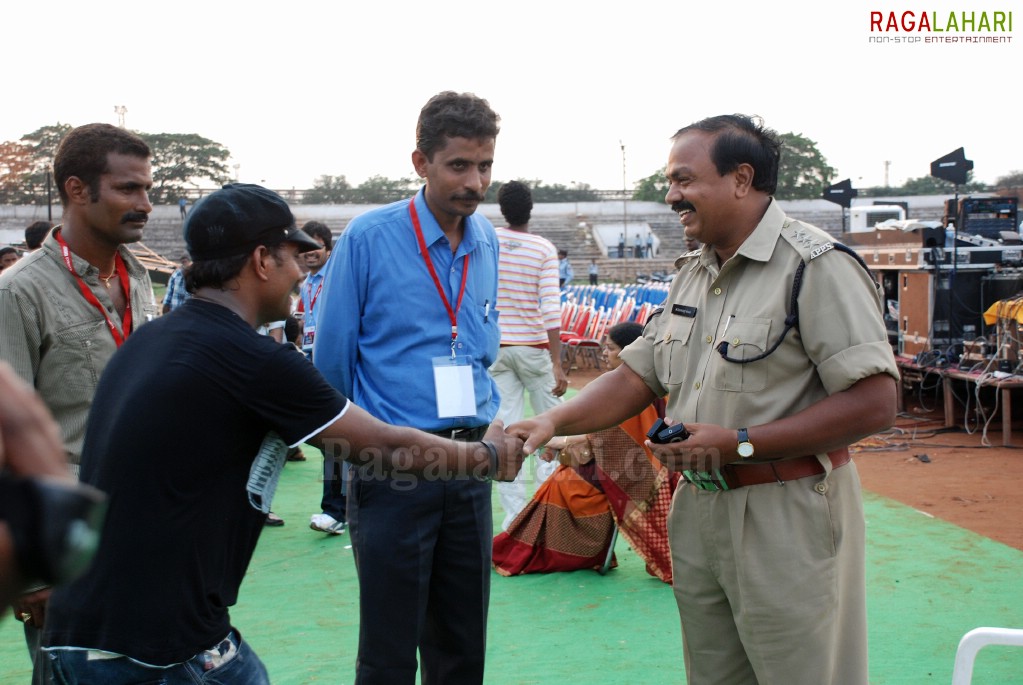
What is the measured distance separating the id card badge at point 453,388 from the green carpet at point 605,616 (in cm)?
164

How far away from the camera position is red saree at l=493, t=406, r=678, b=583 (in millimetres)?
5496

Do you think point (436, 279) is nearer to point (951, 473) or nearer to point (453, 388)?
point (453, 388)

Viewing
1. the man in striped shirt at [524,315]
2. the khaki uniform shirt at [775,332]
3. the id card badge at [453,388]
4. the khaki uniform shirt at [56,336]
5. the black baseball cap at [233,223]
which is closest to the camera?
the black baseball cap at [233,223]

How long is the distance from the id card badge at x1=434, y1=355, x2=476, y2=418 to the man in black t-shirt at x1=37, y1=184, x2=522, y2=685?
72cm

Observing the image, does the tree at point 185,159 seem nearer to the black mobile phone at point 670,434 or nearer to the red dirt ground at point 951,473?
the red dirt ground at point 951,473

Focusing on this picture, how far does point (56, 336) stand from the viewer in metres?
2.98

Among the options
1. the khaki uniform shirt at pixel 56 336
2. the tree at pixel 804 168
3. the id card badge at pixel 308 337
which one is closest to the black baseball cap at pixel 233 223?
the khaki uniform shirt at pixel 56 336

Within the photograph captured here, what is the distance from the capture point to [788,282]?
2.61m

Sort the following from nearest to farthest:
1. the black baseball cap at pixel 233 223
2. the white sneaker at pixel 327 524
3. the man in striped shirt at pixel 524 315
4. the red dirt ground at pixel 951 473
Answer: the black baseball cap at pixel 233 223 → the man in striped shirt at pixel 524 315 → the white sneaker at pixel 327 524 → the red dirt ground at pixel 951 473

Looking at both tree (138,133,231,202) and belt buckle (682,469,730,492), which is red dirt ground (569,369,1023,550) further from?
tree (138,133,231,202)

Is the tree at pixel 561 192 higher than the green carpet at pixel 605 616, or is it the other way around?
the tree at pixel 561 192

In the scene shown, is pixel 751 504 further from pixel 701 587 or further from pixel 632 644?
pixel 632 644

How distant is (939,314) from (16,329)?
1043 cm

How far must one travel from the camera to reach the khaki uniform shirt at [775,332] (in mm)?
2520
